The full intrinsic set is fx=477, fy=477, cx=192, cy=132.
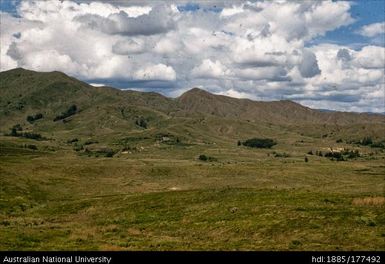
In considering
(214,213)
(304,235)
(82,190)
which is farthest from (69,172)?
(304,235)

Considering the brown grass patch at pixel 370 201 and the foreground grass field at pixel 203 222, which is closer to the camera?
the foreground grass field at pixel 203 222

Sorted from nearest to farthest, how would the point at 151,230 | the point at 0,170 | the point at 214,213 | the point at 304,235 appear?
1. the point at 304,235
2. the point at 151,230
3. the point at 214,213
4. the point at 0,170

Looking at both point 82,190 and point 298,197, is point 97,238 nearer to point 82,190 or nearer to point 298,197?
point 298,197

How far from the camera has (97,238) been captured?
4350cm

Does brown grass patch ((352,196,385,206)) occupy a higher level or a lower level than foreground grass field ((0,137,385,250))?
higher

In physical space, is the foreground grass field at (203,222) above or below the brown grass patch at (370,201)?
below

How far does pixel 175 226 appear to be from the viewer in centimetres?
5134

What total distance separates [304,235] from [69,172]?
123970 millimetres

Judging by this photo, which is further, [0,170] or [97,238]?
[0,170]

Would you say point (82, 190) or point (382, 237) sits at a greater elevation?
point (382, 237)

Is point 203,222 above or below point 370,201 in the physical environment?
below

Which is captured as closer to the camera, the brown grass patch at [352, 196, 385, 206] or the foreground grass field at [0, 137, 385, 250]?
the foreground grass field at [0, 137, 385, 250]
